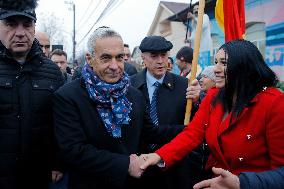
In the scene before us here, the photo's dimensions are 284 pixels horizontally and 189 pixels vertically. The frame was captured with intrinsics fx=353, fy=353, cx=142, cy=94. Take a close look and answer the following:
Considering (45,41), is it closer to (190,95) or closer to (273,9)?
(190,95)

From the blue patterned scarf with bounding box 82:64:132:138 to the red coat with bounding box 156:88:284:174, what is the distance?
69cm

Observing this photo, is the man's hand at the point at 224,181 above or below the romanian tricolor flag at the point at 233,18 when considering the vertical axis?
below

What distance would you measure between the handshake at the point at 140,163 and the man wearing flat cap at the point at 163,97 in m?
0.78

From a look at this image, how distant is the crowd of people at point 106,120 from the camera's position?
2.42 m

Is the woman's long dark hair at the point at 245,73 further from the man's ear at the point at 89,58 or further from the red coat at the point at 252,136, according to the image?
the man's ear at the point at 89,58

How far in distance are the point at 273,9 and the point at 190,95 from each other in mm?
6872

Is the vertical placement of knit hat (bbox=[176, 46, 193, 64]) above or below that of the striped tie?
above

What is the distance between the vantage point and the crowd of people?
2418 millimetres

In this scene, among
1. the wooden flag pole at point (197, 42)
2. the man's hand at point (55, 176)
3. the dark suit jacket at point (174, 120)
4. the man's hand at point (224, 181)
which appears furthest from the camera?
the dark suit jacket at point (174, 120)

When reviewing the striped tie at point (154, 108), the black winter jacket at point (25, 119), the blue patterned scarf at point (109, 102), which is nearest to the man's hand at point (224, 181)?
the blue patterned scarf at point (109, 102)

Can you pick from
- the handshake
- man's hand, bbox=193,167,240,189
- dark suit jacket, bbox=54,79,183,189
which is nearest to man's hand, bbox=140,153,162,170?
the handshake

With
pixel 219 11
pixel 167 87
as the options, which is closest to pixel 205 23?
pixel 219 11

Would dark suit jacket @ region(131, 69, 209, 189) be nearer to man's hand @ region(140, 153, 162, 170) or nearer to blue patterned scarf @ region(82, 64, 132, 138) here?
man's hand @ region(140, 153, 162, 170)

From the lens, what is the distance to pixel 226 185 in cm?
210
